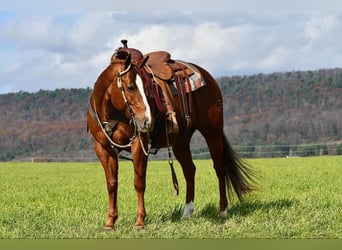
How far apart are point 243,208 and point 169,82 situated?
228 cm

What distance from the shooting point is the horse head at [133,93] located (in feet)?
18.0

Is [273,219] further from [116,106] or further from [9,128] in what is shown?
[9,128]

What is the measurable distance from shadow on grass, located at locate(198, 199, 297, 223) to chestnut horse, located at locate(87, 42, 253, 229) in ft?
0.60

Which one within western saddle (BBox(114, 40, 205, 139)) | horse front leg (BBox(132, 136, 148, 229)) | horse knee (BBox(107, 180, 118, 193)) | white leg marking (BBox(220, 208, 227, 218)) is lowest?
white leg marking (BBox(220, 208, 227, 218))

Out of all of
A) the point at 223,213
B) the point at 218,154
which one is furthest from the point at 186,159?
the point at 223,213

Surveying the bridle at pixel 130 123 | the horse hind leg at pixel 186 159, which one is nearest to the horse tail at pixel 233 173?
the horse hind leg at pixel 186 159

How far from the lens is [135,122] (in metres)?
5.61

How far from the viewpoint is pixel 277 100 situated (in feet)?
230

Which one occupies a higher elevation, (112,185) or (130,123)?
(130,123)

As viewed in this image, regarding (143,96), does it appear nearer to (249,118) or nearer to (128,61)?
(128,61)

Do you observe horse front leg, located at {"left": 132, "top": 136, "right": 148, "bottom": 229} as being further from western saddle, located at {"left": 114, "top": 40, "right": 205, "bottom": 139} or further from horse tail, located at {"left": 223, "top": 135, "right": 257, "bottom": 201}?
horse tail, located at {"left": 223, "top": 135, "right": 257, "bottom": 201}

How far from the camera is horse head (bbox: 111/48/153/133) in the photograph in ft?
18.0

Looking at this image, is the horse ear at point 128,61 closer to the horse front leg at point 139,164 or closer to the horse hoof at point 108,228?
the horse front leg at point 139,164

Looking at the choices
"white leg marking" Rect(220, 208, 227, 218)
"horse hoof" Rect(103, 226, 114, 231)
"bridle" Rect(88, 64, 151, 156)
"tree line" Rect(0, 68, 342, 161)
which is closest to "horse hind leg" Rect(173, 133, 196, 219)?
"white leg marking" Rect(220, 208, 227, 218)
